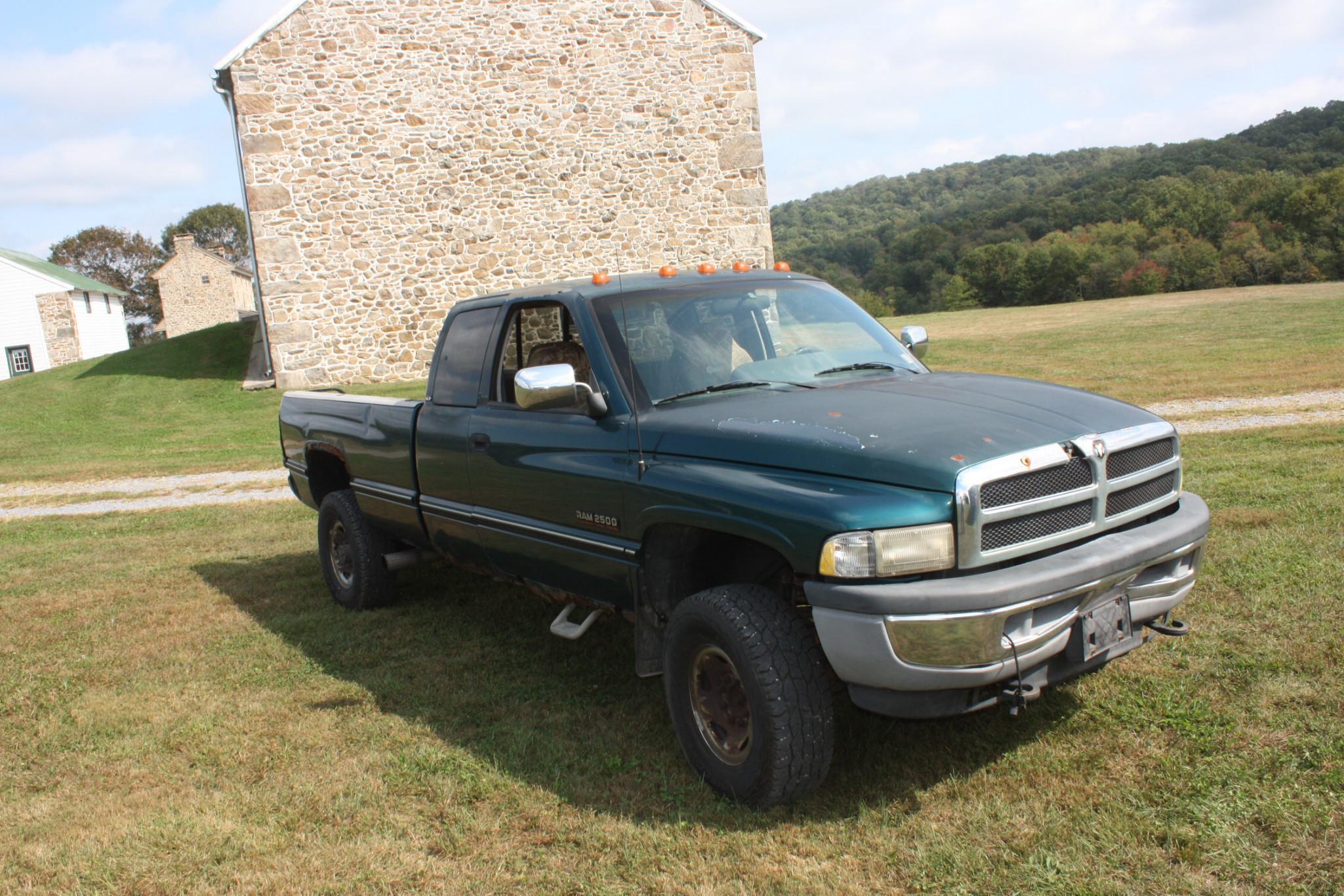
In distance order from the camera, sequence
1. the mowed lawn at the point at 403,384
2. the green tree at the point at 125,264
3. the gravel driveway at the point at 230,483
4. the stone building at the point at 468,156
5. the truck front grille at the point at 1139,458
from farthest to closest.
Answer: the green tree at the point at 125,264 < the stone building at the point at 468,156 < the mowed lawn at the point at 403,384 < the gravel driveway at the point at 230,483 < the truck front grille at the point at 1139,458

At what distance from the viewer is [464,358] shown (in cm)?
527

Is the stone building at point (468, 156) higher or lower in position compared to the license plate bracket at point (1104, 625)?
higher

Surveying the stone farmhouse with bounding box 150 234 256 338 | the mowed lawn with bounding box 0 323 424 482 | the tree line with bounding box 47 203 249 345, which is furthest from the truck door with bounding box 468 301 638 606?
the tree line with bounding box 47 203 249 345

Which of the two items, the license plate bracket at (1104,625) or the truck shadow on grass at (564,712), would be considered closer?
the license plate bracket at (1104,625)

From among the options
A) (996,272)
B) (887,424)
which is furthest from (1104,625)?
(996,272)

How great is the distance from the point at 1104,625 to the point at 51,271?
60.9 metres

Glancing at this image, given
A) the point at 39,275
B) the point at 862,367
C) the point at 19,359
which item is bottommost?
the point at 862,367

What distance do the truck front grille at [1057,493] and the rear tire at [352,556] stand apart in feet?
13.6

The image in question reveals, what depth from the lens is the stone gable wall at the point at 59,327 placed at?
51312 millimetres

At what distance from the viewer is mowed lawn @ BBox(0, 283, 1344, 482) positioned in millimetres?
15016

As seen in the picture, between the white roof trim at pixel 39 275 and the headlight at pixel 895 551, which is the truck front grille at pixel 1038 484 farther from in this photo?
the white roof trim at pixel 39 275

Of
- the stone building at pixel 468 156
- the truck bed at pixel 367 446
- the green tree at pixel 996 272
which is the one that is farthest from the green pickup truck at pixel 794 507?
the green tree at pixel 996 272

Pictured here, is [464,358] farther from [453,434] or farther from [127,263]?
[127,263]

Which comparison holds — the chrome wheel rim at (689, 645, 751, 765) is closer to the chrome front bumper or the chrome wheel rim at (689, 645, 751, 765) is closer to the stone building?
the chrome front bumper
